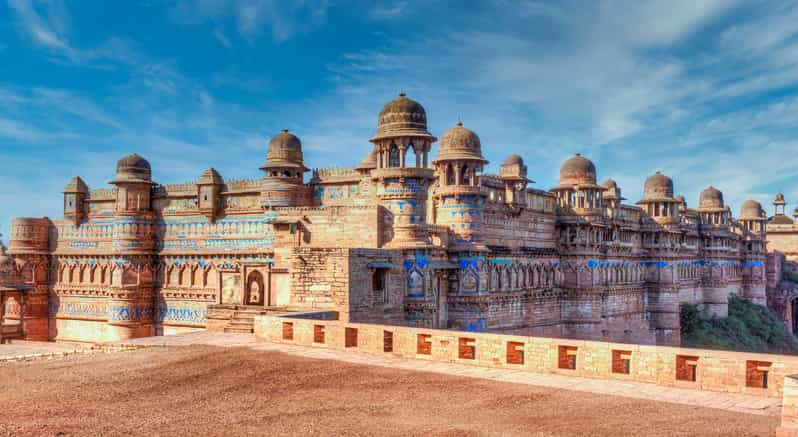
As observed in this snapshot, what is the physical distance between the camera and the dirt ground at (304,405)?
811 cm

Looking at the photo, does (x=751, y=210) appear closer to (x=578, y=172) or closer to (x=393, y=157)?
(x=578, y=172)

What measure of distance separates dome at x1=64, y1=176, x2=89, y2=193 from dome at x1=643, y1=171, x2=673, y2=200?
2948 centimetres

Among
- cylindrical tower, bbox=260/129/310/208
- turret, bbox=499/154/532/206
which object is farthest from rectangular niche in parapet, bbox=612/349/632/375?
cylindrical tower, bbox=260/129/310/208

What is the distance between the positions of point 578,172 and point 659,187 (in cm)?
904

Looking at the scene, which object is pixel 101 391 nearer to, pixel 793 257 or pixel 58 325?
pixel 58 325

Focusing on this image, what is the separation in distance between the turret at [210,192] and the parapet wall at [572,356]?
18478 millimetres

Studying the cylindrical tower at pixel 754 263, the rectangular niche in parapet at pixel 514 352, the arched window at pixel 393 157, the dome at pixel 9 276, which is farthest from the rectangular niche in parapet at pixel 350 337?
the cylindrical tower at pixel 754 263

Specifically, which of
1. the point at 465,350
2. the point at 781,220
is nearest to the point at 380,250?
the point at 465,350

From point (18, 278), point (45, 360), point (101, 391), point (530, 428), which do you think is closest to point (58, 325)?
point (18, 278)

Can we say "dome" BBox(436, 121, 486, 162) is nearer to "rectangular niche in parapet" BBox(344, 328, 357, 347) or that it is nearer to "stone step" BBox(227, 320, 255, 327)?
"stone step" BBox(227, 320, 255, 327)

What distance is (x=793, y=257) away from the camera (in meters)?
63.7

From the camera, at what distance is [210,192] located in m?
32.4

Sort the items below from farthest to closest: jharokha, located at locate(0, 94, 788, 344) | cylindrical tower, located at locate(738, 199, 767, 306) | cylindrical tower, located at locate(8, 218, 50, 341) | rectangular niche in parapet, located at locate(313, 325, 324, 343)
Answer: cylindrical tower, located at locate(738, 199, 767, 306) < cylindrical tower, located at locate(8, 218, 50, 341) < jharokha, located at locate(0, 94, 788, 344) < rectangular niche in parapet, located at locate(313, 325, 324, 343)

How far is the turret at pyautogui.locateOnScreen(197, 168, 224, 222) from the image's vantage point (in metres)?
32.3
